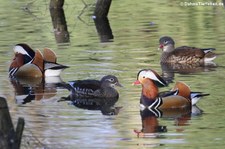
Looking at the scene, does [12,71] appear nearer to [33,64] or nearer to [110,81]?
[33,64]

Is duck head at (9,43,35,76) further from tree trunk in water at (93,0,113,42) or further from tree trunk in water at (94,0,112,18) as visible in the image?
tree trunk in water at (94,0,112,18)

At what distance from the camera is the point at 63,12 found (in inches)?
1211

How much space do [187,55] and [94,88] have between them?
4094mm

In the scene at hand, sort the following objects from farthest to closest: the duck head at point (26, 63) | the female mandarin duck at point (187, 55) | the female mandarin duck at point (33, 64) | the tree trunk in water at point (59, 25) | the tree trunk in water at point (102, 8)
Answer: the tree trunk in water at point (102, 8)
the tree trunk in water at point (59, 25)
the female mandarin duck at point (187, 55)
the duck head at point (26, 63)
the female mandarin duck at point (33, 64)

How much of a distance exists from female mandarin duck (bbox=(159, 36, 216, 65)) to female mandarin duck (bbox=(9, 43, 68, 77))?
2505mm

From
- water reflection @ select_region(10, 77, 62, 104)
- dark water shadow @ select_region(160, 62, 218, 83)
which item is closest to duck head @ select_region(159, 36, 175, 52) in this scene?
dark water shadow @ select_region(160, 62, 218, 83)

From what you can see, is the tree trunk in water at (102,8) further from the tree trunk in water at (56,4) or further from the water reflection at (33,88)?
the water reflection at (33,88)

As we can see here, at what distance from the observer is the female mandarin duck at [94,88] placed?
55.7ft

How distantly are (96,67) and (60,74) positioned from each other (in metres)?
0.73

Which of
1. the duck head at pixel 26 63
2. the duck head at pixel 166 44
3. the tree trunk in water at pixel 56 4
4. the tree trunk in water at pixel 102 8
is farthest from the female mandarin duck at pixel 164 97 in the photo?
the tree trunk in water at pixel 56 4

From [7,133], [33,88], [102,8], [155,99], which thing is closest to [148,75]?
[155,99]

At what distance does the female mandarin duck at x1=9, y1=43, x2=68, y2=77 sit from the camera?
19.6 metres

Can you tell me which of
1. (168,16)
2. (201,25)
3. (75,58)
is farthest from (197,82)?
(168,16)

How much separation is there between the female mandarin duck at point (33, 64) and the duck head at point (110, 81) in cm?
219
